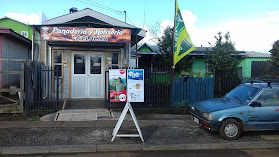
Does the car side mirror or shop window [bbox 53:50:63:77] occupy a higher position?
shop window [bbox 53:50:63:77]

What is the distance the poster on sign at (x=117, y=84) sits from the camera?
859cm

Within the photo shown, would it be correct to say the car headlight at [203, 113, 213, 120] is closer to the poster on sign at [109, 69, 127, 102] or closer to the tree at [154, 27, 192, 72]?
the poster on sign at [109, 69, 127, 102]

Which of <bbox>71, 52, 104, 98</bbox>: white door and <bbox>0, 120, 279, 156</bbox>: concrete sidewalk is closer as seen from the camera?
<bbox>0, 120, 279, 156</bbox>: concrete sidewalk

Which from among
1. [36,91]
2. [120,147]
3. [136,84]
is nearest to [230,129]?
[120,147]

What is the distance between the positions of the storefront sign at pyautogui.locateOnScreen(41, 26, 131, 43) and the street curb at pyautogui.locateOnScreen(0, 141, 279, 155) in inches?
186

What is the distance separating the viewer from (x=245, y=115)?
6.02 meters

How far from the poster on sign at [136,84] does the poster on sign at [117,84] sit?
0.77 feet

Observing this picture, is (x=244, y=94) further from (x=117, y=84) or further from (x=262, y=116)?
(x=117, y=84)

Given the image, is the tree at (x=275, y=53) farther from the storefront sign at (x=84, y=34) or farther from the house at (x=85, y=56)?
the storefront sign at (x=84, y=34)

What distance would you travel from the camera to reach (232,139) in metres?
6.05

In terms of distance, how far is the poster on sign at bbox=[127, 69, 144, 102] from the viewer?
859 cm

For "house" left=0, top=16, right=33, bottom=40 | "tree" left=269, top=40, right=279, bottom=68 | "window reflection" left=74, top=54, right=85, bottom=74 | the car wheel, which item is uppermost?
"house" left=0, top=16, right=33, bottom=40

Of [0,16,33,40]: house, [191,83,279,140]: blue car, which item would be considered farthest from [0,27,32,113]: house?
[0,16,33,40]: house

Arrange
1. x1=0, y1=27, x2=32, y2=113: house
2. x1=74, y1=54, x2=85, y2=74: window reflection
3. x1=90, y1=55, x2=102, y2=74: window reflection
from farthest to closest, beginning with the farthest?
x1=90, y1=55, x2=102, y2=74: window reflection → x1=74, y1=54, x2=85, y2=74: window reflection → x1=0, y1=27, x2=32, y2=113: house
